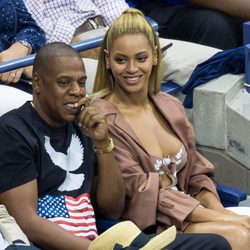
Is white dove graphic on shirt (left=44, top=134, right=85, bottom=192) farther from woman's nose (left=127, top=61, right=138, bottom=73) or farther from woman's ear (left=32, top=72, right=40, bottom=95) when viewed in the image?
woman's nose (left=127, top=61, right=138, bottom=73)

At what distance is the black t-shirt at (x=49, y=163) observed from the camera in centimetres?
328

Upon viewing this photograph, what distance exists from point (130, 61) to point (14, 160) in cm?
81

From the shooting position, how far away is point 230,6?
562 cm

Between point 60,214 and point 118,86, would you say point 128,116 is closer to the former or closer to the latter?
point 118,86

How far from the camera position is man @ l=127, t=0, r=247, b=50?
554cm

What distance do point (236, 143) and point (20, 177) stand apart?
5.95 feet

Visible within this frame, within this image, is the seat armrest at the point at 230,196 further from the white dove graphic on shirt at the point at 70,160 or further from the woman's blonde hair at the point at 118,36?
the white dove graphic on shirt at the point at 70,160

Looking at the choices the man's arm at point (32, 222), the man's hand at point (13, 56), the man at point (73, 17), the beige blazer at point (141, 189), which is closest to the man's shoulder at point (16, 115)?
the man's arm at point (32, 222)

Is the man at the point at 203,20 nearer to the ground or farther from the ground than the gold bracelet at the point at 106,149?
nearer to the ground

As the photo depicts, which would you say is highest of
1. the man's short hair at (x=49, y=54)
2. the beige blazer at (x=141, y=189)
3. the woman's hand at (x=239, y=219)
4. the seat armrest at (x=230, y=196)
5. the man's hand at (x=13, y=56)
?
the man's short hair at (x=49, y=54)

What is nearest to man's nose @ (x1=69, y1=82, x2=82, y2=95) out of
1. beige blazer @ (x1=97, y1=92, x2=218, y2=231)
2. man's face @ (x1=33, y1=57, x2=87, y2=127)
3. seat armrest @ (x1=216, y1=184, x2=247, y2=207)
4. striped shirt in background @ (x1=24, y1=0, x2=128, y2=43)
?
man's face @ (x1=33, y1=57, x2=87, y2=127)

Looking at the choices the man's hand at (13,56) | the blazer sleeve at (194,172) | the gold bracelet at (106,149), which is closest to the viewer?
the gold bracelet at (106,149)

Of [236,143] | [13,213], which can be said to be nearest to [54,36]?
[236,143]

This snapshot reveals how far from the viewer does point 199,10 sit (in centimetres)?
560
